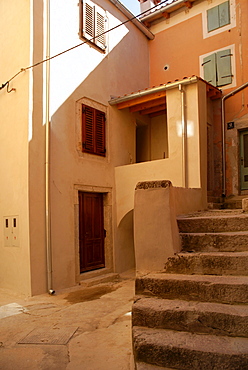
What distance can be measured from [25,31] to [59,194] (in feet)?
13.2

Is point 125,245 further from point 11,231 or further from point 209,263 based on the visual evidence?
point 209,263

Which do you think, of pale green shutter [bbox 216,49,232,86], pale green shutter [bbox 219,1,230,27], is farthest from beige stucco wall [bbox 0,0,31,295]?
pale green shutter [bbox 219,1,230,27]

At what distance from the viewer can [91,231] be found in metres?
8.85

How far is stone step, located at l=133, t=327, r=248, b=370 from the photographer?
2.16 metres

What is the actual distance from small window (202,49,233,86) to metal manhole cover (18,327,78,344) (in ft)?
27.1

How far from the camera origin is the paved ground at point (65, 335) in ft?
10.2

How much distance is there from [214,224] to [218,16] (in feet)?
28.6

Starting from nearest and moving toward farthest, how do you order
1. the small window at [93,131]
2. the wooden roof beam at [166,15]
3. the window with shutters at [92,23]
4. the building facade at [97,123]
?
the building facade at [97,123] → the small window at [93,131] → the window with shutters at [92,23] → the wooden roof beam at [166,15]

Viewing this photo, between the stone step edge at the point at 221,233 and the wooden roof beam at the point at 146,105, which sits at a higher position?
the wooden roof beam at the point at 146,105

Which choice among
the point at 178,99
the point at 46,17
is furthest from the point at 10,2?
the point at 178,99

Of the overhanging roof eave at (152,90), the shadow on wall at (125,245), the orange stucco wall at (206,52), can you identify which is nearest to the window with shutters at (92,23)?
the overhanging roof eave at (152,90)

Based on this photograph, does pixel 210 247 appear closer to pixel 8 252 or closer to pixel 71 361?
pixel 71 361

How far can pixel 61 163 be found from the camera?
25.9 feet

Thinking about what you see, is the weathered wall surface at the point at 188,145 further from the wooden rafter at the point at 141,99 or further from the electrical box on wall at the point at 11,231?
the electrical box on wall at the point at 11,231
